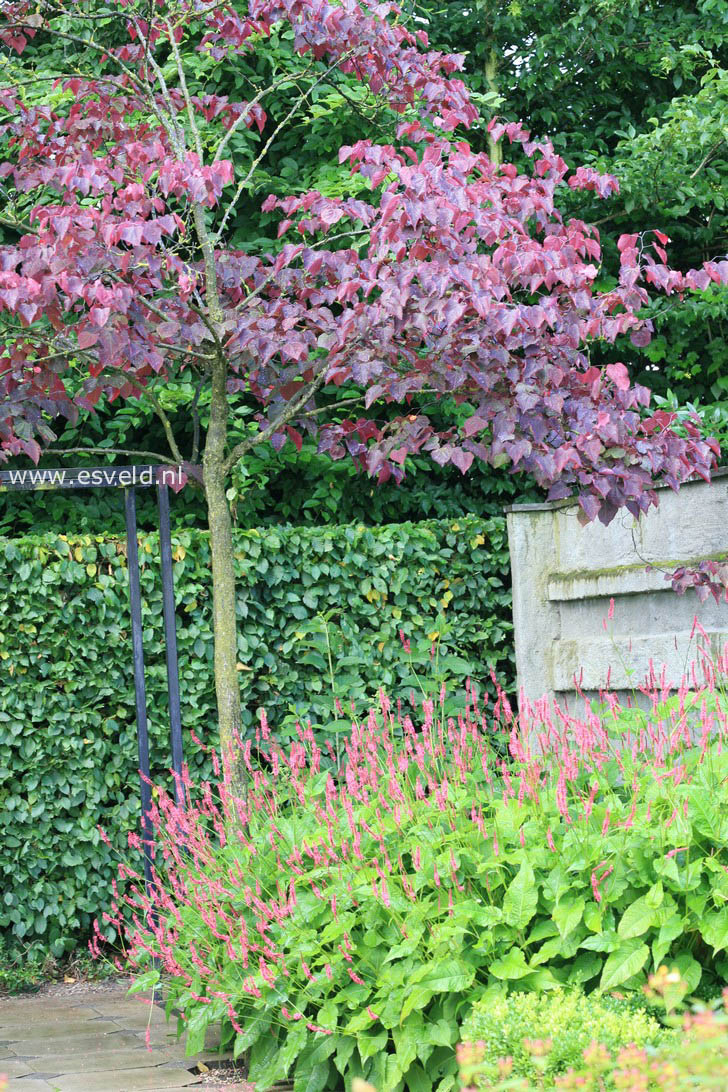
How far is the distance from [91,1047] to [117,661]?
1721 mm

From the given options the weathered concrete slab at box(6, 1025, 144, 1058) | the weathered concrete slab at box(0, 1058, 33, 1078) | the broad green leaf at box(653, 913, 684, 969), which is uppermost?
the broad green leaf at box(653, 913, 684, 969)

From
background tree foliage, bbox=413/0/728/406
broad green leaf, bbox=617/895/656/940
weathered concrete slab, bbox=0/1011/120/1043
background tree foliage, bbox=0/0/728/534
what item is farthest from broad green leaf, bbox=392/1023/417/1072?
background tree foliage, bbox=413/0/728/406

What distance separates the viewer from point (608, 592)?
5.52 m

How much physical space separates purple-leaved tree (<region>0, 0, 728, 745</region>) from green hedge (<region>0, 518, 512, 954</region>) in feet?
2.34

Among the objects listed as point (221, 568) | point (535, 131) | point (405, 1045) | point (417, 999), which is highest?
point (535, 131)

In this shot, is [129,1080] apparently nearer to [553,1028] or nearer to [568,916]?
[568,916]

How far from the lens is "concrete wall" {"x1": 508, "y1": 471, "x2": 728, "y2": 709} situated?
503cm

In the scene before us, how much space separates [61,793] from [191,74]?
408 cm

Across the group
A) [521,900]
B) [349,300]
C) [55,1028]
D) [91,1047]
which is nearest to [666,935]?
[521,900]

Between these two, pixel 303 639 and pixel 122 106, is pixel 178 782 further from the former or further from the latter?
pixel 122 106

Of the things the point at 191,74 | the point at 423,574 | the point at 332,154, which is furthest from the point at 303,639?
the point at 191,74

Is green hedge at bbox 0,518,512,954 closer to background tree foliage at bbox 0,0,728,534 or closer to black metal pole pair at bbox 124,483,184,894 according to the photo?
black metal pole pair at bbox 124,483,184,894

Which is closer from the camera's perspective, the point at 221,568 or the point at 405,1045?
the point at 405,1045

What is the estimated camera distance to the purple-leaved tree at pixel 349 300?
12.5 ft
